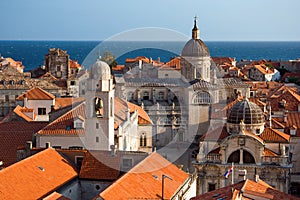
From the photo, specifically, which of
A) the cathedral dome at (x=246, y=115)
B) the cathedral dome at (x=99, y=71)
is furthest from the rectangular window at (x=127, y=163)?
the cathedral dome at (x=246, y=115)

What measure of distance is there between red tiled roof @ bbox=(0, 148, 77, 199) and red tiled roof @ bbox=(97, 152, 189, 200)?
11.1 ft

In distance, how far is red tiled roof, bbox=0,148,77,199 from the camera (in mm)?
25844

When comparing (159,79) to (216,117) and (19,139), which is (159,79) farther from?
(19,139)

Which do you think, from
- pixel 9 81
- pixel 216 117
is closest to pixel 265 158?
pixel 216 117

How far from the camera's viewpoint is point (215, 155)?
4056 centimetres

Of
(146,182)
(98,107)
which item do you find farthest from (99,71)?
(146,182)

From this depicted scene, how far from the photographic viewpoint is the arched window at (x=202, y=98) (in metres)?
58.6

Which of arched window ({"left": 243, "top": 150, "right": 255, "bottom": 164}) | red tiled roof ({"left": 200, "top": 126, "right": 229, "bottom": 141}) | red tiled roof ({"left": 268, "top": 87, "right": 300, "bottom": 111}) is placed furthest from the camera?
red tiled roof ({"left": 268, "top": 87, "right": 300, "bottom": 111})

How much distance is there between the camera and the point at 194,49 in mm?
64625

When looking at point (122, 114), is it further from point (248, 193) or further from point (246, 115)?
point (248, 193)

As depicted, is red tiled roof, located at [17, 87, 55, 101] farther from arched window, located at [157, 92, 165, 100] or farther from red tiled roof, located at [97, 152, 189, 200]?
red tiled roof, located at [97, 152, 189, 200]

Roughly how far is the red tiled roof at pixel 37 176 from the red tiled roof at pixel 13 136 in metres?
5.51

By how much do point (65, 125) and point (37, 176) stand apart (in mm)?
10713

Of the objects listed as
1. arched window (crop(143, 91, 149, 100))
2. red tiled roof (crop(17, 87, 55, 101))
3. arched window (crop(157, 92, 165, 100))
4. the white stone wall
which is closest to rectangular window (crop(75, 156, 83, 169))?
the white stone wall
